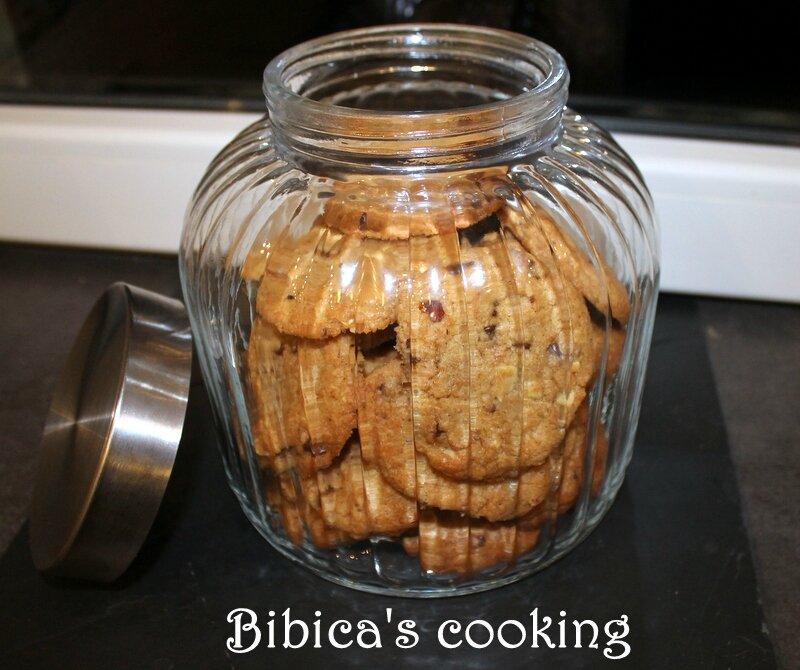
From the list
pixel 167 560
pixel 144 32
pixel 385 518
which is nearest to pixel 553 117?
pixel 385 518

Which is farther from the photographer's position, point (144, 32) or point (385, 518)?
point (144, 32)

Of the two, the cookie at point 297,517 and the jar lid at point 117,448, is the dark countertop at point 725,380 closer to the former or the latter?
the jar lid at point 117,448

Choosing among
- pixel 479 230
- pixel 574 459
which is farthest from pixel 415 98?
pixel 574 459

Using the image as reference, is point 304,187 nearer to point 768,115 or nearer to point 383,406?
point 383,406

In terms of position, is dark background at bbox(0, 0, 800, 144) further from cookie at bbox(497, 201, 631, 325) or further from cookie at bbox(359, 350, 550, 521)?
cookie at bbox(359, 350, 550, 521)

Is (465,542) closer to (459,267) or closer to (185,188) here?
(459,267)

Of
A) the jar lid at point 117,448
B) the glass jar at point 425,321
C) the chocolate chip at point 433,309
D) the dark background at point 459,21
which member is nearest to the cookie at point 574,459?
the glass jar at point 425,321

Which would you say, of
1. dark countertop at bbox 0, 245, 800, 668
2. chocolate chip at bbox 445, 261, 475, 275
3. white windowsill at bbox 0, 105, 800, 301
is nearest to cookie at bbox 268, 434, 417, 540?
chocolate chip at bbox 445, 261, 475, 275
